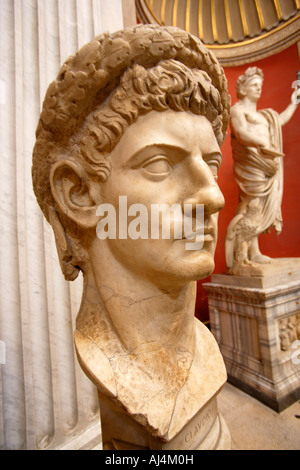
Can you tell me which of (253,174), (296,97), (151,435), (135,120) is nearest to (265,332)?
(253,174)

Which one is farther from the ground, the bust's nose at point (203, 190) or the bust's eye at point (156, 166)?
the bust's eye at point (156, 166)

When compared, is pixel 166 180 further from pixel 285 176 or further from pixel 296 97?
pixel 285 176

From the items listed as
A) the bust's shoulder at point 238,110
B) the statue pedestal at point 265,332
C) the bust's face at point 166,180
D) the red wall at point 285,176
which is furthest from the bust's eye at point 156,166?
the red wall at point 285,176

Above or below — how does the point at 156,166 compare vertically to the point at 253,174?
below

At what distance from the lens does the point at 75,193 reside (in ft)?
2.87


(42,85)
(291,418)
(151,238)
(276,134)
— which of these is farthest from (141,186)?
(276,134)

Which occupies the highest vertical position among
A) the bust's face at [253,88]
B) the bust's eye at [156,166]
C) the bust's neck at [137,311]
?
the bust's face at [253,88]

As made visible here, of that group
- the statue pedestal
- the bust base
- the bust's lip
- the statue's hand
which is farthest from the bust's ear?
the statue's hand

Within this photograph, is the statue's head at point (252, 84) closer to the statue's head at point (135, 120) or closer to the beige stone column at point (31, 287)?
the beige stone column at point (31, 287)

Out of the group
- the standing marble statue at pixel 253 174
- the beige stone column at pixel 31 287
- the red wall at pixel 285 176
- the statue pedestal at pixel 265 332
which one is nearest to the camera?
the beige stone column at pixel 31 287

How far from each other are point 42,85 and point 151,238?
128 cm

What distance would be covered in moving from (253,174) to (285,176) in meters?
1.19

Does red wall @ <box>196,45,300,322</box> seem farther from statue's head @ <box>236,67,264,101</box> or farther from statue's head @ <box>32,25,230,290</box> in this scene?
statue's head @ <box>32,25,230,290</box>

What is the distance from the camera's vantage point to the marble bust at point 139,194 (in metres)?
0.75
